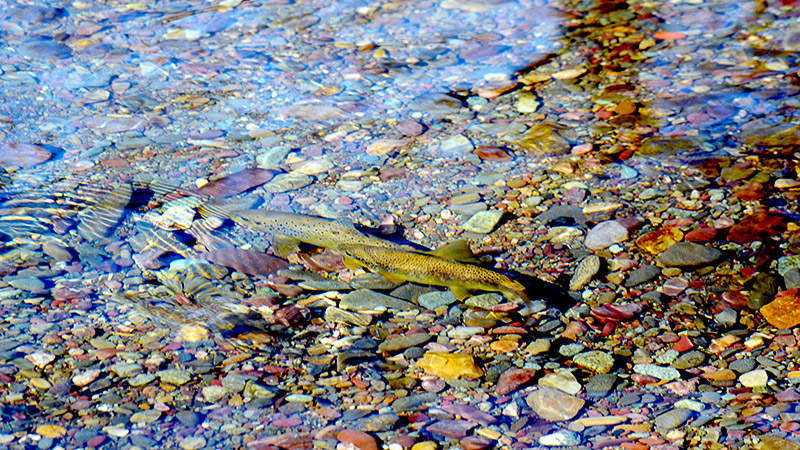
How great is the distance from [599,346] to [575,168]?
1.38 metres

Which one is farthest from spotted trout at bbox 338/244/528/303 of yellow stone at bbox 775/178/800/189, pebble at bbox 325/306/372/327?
yellow stone at bbox 775/178/800/189

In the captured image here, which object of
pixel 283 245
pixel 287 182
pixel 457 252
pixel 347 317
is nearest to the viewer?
pixel 347 317

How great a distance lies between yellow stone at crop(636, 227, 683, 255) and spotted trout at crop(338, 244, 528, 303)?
0.62 metres

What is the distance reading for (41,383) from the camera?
8.25 ft

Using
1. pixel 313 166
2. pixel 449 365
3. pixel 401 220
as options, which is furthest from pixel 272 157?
pixel 449 365

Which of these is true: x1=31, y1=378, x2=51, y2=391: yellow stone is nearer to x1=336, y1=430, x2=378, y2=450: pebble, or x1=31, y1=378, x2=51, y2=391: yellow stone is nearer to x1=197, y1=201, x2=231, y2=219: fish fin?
x1=336, y1=430, x2=378, y2=450: pebble

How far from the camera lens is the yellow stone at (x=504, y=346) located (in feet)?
8.86

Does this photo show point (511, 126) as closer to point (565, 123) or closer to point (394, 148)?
point (565, 123)

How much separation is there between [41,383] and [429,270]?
142 centimetres

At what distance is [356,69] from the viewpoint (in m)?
5.17

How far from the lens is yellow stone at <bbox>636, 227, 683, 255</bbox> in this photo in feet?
10.6

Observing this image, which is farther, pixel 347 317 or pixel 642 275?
pixel 642 275

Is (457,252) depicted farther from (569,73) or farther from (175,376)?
(569,73)

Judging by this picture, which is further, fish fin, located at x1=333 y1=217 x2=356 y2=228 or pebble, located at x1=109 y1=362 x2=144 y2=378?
fish fin, located at x1=333 y1=217 x2=356 y2=228
